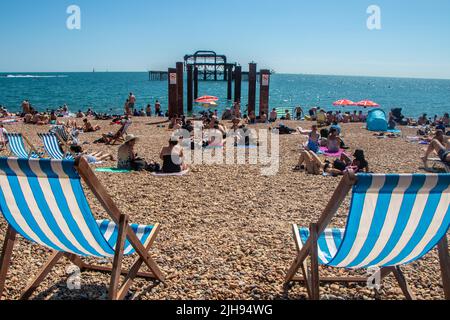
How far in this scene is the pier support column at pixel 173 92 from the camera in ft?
52.9

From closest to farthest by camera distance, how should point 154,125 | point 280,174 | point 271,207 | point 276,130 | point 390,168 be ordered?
point 271,207 → point 280,174 → point 390,168 → point 276,130 → point 154,125

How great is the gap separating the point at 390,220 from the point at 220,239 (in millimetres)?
1893

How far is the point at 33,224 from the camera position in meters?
2.34

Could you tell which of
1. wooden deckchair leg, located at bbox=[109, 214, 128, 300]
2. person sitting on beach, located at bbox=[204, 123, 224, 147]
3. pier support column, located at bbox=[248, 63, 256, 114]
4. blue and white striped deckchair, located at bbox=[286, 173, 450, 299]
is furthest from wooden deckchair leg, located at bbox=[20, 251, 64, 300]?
pier support column, located at bbox=[248, 63, 256, 114]

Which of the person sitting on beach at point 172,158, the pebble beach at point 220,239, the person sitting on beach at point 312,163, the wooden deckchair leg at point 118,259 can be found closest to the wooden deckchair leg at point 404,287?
the pebble beach at point 220,239

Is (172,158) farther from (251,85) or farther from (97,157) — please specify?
(251,85)

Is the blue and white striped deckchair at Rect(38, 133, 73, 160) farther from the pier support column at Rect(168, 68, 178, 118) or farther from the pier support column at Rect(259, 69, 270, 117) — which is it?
the pier support column at Rect(259, 69, 270, 117)

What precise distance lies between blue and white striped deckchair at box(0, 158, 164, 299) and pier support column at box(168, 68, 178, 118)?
13946 millimetres

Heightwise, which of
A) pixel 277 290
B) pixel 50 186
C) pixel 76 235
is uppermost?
pixel 50 186

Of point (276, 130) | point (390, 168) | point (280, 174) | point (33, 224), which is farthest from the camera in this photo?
point (276, 130)

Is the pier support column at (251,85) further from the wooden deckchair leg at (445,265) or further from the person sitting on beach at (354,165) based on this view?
the wooden deckchair leg at (445,265)
